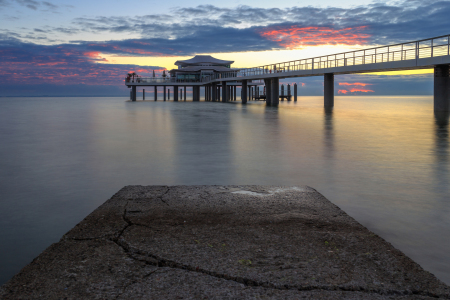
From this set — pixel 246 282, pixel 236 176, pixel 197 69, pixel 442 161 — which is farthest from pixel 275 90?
pixel 246 282

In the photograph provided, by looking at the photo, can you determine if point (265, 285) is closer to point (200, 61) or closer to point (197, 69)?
point (197, 69)

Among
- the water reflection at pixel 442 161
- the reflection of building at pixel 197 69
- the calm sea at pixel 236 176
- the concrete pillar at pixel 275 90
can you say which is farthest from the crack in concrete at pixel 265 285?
the reflection of building at pixel 197 69

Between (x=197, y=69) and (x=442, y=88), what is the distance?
62.1 m

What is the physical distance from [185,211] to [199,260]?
1.41 m

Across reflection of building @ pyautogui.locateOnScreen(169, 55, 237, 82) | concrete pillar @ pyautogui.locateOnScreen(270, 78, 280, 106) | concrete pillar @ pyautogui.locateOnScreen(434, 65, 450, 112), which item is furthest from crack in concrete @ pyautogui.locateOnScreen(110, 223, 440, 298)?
reflection of building @ pyautogui.locateOnScreen(169, 55, 237, 82)

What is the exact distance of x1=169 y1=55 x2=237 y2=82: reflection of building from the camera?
8216 cm

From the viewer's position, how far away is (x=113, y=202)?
4836 mm

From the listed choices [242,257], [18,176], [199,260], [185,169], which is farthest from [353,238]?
[18,176]

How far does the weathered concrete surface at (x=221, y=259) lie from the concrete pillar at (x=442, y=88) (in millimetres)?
25476

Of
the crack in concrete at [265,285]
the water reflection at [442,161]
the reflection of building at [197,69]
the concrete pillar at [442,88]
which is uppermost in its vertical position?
the reflection of building at [197,69]

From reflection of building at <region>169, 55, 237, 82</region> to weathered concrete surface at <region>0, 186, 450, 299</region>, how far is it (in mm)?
76955

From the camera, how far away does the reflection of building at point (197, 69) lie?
82.2 meters

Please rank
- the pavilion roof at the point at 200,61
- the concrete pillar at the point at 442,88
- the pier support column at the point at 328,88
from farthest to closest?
the pavilion roof at the point at 200,61 → the pier support column at the point at 328,88 → the concrete pillar at the point at 442,88

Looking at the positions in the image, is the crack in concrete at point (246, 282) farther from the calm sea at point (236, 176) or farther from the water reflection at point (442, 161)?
the water reflection at point (442, 161)
